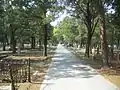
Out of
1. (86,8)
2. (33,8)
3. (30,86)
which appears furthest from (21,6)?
(30,86)

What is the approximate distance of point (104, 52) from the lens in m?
25.6

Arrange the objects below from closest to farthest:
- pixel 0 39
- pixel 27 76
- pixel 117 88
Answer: pixel 117 88
pixel 27 76
pixel 0 39

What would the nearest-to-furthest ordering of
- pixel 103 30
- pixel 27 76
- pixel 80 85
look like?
1. pixel 80 85
2. pixel 27 76
3. pixel 103 30

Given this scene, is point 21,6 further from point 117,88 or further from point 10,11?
point 117,88

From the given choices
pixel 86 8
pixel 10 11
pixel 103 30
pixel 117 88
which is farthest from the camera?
pixel 10 11

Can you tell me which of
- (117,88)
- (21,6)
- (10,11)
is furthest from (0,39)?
(117,88)

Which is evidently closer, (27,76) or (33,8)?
(27,76)

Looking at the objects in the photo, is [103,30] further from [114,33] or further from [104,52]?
[114,33]

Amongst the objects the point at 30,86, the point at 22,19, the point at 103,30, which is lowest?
the point at 30,86

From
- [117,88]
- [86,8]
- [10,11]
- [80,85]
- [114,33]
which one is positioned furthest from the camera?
[114,33]

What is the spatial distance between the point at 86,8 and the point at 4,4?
1156 centimetres

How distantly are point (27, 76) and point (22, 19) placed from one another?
101 feet

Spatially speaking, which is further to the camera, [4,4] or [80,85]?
[4,4]

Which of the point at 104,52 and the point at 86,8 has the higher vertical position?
the point at 86,8
